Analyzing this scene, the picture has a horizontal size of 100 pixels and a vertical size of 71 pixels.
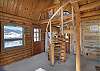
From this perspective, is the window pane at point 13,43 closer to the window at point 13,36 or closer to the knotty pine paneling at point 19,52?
the window at point 13,36

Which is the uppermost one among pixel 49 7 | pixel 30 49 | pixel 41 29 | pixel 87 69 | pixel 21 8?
→ pixel 49 7

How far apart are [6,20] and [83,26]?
17.7 feet

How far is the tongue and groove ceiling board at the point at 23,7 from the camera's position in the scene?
564cm

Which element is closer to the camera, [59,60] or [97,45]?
[59,60]

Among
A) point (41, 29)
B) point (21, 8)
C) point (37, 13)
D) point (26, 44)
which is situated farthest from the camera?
point (41, 29)

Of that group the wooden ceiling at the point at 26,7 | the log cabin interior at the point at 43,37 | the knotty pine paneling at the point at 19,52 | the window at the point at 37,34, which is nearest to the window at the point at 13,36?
the log cabin interior at the point at 43,37

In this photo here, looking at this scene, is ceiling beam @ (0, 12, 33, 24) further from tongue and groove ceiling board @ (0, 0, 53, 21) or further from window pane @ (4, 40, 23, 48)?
window pane @ (4, 40, 23, 48)

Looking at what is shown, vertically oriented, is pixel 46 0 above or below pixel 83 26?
above

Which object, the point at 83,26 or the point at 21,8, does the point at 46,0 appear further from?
the point at 83,26

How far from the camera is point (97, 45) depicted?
779cm

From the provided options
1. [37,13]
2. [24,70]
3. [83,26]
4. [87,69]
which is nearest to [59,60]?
[87,69]

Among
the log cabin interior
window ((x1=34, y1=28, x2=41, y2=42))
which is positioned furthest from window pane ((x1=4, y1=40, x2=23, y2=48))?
window ((x1=34, y1=28, x2=41, y2=42))

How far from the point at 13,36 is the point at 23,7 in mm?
1865

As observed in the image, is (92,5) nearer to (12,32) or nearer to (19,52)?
(12,32)
